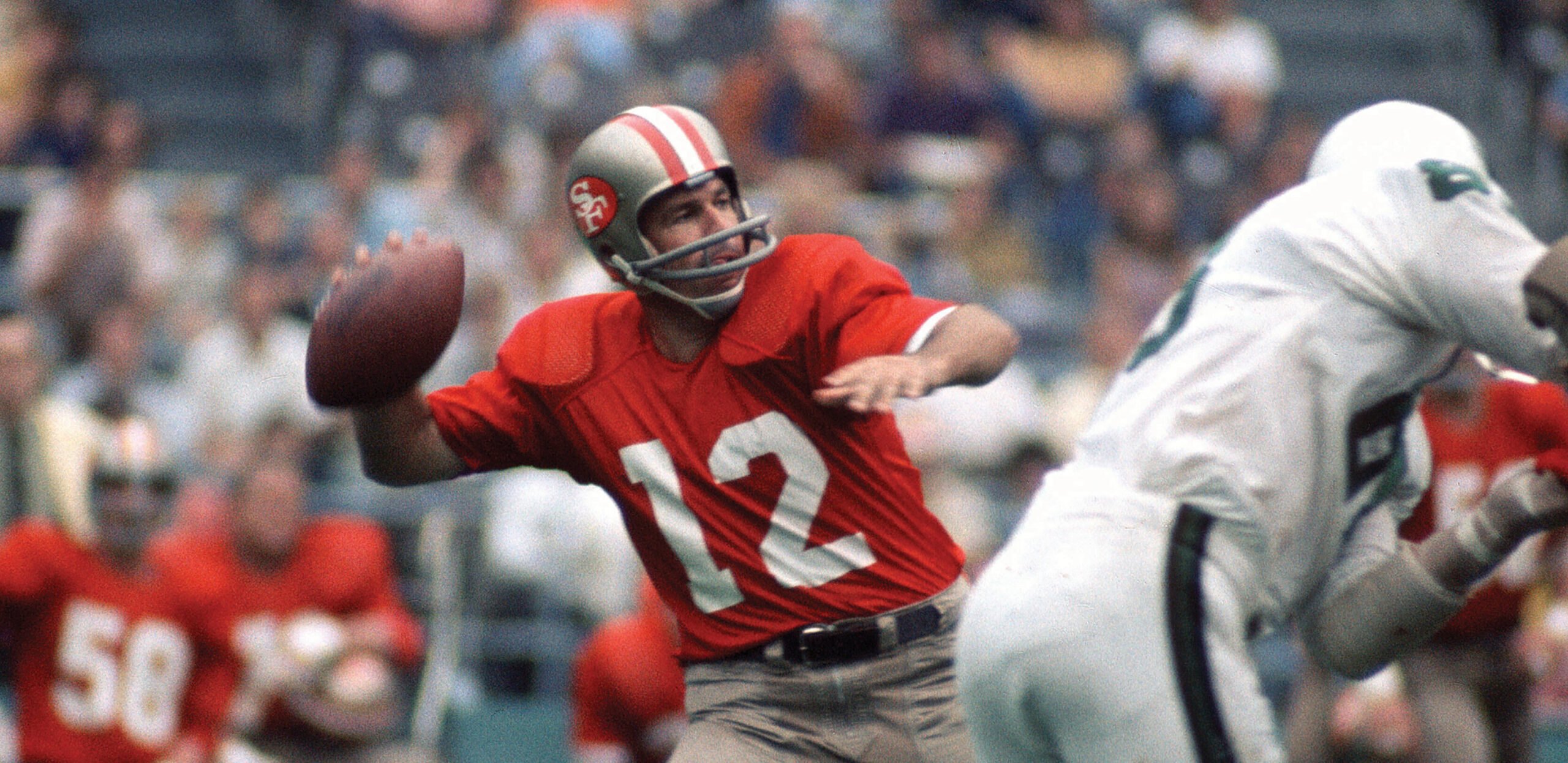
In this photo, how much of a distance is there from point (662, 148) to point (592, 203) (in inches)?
7.7

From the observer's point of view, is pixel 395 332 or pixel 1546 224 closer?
pixel 395 332

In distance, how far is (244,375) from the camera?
26.2ft

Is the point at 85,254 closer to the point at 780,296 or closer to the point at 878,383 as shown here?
the point at 780,296

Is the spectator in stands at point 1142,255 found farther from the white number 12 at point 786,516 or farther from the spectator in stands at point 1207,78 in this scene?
the white number 12 at point 786,516

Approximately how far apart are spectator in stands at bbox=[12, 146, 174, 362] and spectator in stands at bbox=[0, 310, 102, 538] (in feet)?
2.93

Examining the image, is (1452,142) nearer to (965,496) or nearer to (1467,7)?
(965,496)

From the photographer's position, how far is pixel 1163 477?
113 inches

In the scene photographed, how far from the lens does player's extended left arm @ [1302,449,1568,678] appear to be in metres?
2.98

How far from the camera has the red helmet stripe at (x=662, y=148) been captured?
3477 mm

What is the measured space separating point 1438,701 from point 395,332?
13.5 ft

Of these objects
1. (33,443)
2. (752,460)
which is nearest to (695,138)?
(752,460)

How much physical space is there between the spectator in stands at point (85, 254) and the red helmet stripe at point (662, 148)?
16.6 ft

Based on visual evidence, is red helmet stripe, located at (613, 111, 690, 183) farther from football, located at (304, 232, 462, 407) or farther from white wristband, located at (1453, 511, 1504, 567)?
white wristband, located at (1453, 511, 1504, 567)

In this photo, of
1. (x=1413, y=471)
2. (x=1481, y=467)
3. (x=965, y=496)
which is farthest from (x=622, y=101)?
(x=1413, y=471)
